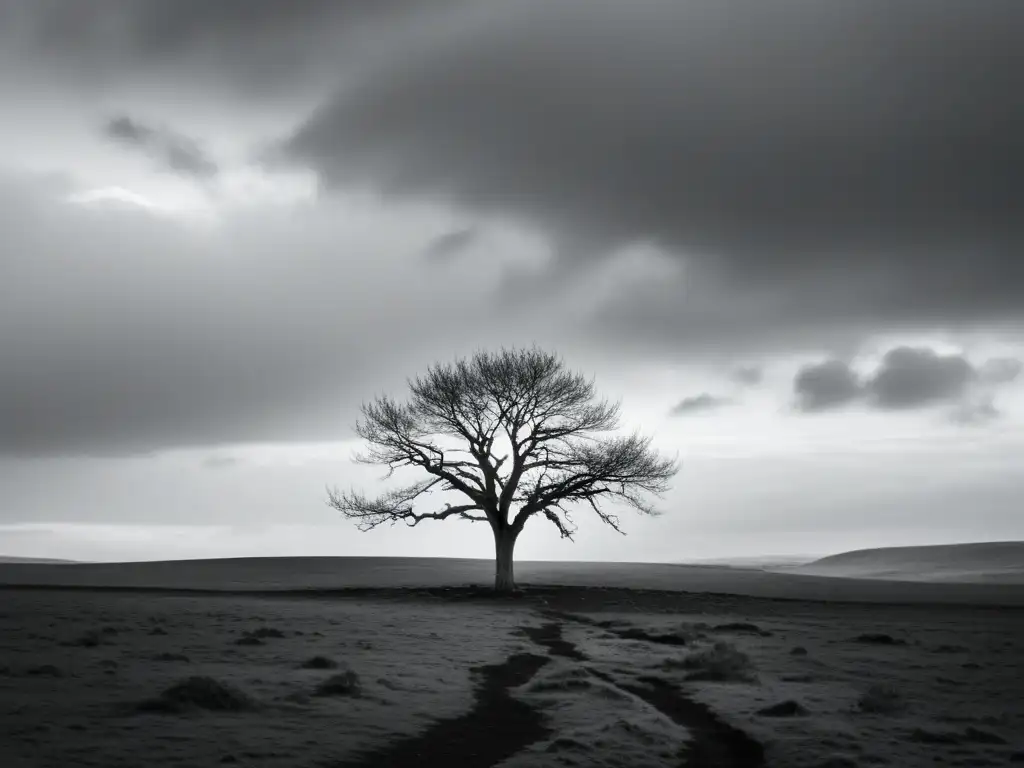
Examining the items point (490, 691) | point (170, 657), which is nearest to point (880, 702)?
point (490, 691)

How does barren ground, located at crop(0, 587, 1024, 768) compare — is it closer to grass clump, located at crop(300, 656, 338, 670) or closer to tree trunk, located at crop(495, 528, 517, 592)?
grass clump, located at crop(300, 656, 338, 670)

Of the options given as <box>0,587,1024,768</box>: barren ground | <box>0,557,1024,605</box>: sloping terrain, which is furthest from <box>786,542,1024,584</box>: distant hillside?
<box>0,587,1024,768</box>: barren ground

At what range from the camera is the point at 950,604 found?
45.1m

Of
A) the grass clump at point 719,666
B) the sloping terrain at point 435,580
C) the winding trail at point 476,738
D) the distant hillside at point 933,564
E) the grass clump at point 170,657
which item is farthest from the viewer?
the distant hillside at point 933,564

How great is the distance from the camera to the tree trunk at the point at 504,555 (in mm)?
48250

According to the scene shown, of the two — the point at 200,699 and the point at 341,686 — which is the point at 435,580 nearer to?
the point at 341,686

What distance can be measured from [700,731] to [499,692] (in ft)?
14.3

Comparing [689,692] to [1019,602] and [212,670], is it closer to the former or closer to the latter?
[212,670]

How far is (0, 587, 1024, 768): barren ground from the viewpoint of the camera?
12.7 metres

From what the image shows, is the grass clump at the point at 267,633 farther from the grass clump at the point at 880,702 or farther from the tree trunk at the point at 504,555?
the tree trunk at the point at 504,555

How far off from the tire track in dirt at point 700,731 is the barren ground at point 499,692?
61mm

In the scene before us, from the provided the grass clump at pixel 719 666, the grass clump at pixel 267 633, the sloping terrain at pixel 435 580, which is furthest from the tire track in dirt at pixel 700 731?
the sloping terrain at pixel 435 580

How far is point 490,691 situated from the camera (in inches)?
703

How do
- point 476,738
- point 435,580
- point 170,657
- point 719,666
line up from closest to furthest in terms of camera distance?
point 476,738 → point 170,657 → point 719,666 → point 435,580
